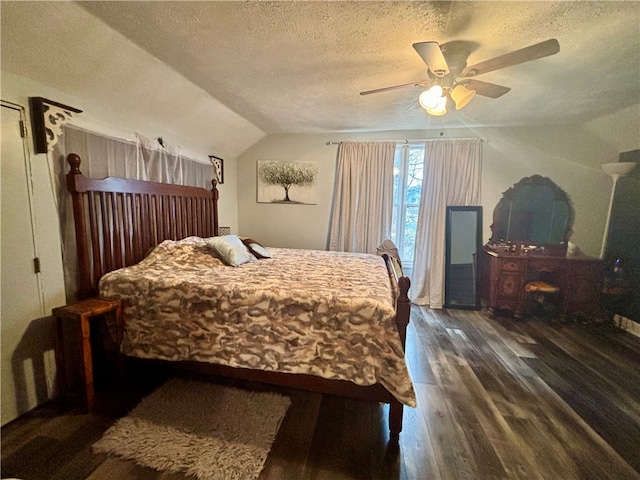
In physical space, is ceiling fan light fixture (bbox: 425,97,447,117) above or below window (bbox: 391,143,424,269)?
above

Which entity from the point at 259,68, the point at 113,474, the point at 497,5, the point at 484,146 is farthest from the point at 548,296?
the point at 113,474

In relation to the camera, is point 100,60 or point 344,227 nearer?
point 100,60

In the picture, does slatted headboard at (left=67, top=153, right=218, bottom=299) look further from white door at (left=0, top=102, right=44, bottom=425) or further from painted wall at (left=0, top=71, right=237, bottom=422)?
white door at (left=0, top=102, right=44, bottom=425)

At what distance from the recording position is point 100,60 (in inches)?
73.2

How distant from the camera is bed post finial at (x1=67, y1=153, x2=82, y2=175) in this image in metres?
1.93

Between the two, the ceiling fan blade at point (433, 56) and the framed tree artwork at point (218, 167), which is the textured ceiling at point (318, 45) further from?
the framed tree artwork at point (218, 167)

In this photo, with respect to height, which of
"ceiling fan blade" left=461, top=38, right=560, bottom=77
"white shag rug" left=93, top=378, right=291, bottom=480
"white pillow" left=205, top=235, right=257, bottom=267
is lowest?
"white shag rug" left=93, top=378, right=291, bottom=480

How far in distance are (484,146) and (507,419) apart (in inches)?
127

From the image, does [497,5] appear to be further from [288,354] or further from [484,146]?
[484,146]

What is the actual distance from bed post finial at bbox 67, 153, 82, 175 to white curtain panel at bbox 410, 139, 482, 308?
3.65 meters

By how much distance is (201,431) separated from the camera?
1.68 m

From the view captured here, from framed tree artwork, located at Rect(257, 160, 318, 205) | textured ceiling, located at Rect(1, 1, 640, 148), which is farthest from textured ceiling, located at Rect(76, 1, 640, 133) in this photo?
framed tree artwork, located at Rect(257, 160, 318, 205)

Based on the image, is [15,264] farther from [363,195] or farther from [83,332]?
[363,195]

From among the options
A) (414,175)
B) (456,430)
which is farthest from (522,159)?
(456,430)
